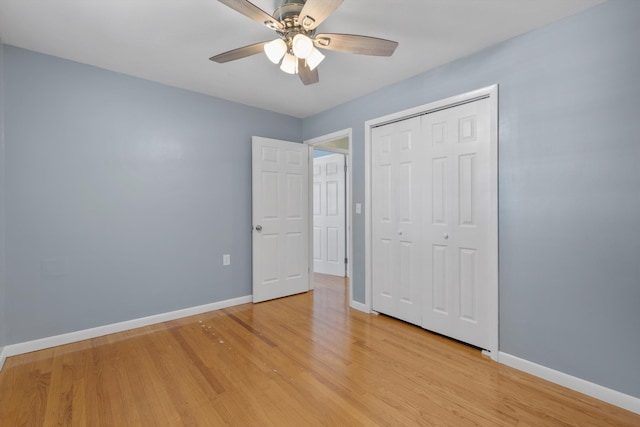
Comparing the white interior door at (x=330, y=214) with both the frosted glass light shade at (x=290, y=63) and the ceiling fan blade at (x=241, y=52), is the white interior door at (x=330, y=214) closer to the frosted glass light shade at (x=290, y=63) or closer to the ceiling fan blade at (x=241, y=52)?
the frosted glass light shade at (x=290, y=63)

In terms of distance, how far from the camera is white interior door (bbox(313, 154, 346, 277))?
16.3 feet

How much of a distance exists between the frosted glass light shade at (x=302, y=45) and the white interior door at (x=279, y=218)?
2035 mm

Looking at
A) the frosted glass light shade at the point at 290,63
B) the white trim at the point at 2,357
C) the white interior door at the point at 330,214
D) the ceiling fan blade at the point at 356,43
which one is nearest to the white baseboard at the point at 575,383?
the ceiling fan blade at the point at 356,43

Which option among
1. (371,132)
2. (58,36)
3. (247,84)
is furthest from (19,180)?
(371,132)

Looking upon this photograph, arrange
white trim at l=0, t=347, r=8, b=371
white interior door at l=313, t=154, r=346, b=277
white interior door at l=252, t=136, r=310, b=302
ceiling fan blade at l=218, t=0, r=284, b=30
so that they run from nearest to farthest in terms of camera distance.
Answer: ceiling fan blade at l=218, t=0, r=284, b=30, white trim at l=0, t=347, r=8, b=371, white interior door at l=252, t=136, r=310, b=302, white interior door at l=313, t=154, r=346, b=277

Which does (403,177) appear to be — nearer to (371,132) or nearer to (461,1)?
(371,132)

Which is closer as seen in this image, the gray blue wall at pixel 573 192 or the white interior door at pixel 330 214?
the gray blue wall at pixel 573 192

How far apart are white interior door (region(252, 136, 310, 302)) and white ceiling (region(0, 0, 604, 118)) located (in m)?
1.07

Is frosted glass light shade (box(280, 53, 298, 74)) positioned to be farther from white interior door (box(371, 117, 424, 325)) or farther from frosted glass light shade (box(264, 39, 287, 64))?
white interior door (box(371, 117, 424, 325))

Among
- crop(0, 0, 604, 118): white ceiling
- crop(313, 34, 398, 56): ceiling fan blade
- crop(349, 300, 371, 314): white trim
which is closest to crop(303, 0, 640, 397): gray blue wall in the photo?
crop(0, 0, 604, 118): white ceiling

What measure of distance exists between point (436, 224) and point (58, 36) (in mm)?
3392

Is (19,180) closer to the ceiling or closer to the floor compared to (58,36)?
closer to the floor

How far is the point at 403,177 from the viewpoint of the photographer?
2947 millimetres

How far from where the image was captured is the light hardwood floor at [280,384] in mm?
1650
